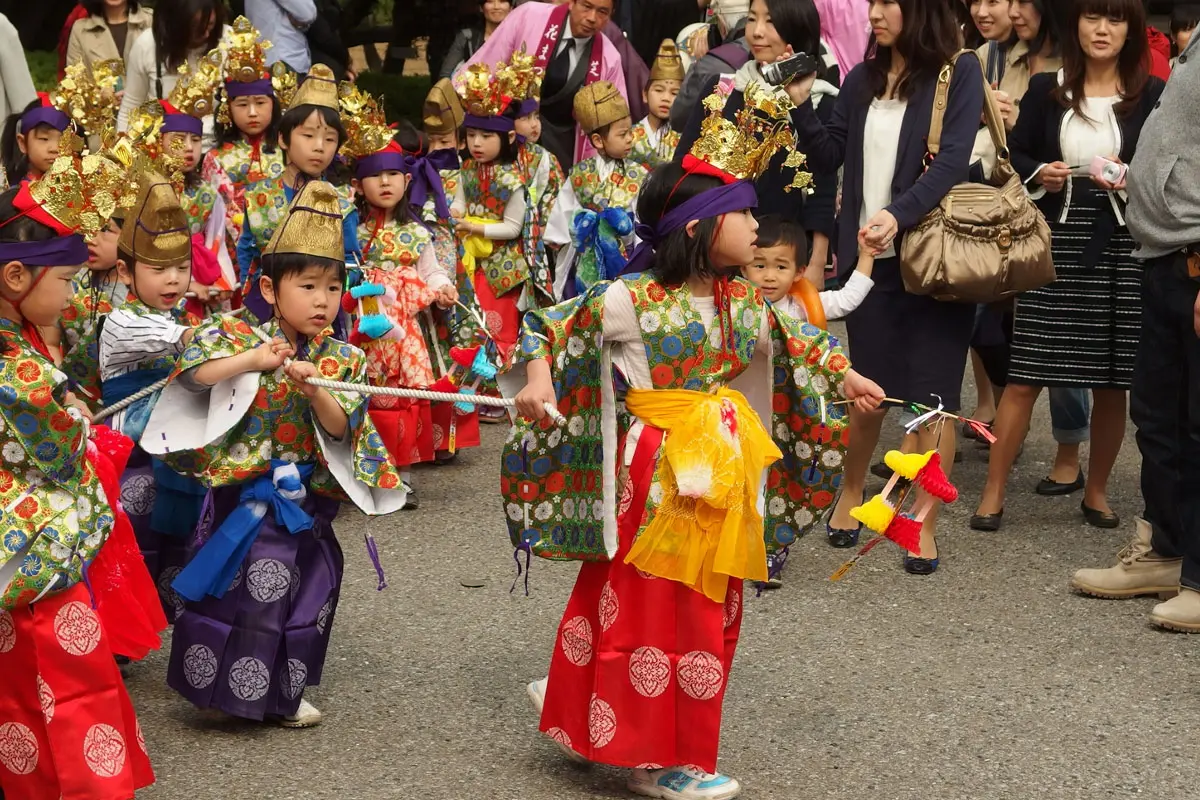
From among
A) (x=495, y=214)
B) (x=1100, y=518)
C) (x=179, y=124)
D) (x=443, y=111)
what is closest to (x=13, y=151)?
(x=179, y=124)

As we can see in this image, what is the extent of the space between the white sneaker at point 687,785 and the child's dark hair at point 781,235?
215 centimetres

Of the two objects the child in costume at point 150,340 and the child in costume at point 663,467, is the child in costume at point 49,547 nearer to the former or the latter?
the child in costume at point 150,340

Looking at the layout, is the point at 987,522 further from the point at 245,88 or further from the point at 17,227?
the point at 17,227

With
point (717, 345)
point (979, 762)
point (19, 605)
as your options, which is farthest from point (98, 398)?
point (979, 762)

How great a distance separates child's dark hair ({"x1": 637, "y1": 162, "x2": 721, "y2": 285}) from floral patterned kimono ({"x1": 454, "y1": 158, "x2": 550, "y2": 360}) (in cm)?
404

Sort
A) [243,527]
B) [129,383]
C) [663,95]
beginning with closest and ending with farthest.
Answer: [243,527] < [129,383] < [663,95]

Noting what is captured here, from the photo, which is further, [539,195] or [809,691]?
[539,195]

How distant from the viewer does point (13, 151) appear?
7367mm

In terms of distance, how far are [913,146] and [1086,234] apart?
2.96 ft

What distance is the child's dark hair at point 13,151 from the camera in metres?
7.12

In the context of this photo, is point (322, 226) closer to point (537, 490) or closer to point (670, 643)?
point (537, 490)

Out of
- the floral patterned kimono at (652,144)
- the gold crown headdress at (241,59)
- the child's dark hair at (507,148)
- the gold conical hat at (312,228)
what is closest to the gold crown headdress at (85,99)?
the gold crown headdress at (241,59)

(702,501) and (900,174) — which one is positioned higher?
(900,174)

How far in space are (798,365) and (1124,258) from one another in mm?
2554
